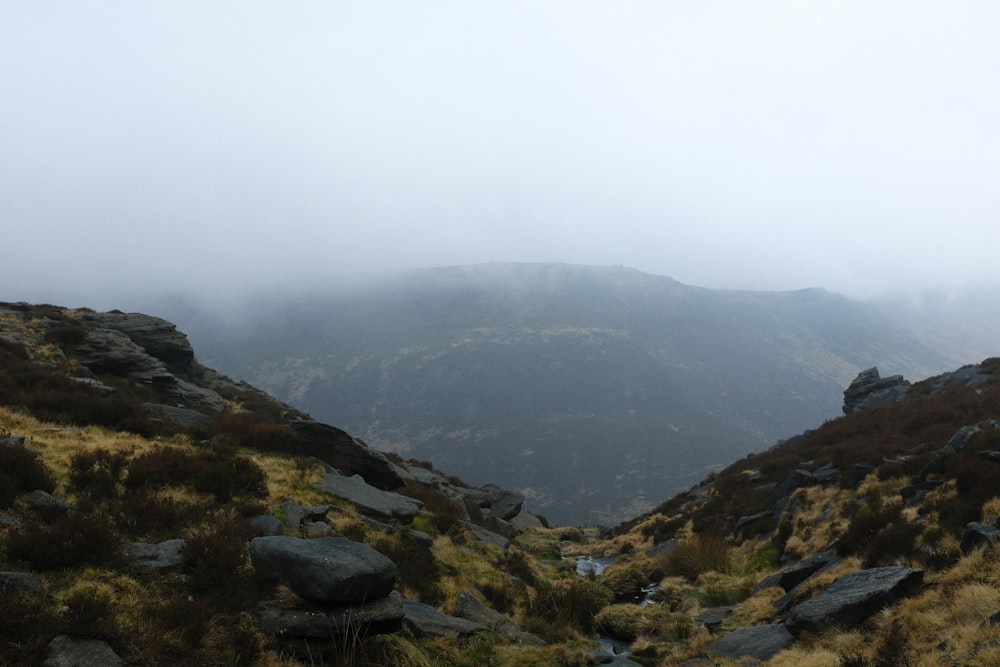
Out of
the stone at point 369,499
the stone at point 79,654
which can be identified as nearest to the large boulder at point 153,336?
the stone at point 369,499

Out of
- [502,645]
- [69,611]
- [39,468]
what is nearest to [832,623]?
[502,645]

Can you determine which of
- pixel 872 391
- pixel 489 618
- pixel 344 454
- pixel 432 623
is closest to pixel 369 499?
pixel 344 454

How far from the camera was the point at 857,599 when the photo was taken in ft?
35.5

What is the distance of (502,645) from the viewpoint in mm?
11961

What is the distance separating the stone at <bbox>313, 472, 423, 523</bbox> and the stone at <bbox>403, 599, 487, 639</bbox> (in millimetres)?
5910

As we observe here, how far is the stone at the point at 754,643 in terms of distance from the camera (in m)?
11.2

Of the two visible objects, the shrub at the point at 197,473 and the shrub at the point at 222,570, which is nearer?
the shrub at the point at 222,570

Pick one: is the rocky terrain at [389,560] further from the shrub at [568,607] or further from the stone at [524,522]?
the stone at [524,522]

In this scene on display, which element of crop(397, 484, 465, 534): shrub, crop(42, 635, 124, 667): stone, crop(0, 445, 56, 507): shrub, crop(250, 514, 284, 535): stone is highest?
crop(0, 445, 56, 507): shrub

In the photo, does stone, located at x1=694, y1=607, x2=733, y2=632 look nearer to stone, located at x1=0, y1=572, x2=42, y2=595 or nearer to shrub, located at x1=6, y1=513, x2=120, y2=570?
shrub, located at x1=6, y1=513, x2=120, y2=570

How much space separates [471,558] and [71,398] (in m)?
15.5

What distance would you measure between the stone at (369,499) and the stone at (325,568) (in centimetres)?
776

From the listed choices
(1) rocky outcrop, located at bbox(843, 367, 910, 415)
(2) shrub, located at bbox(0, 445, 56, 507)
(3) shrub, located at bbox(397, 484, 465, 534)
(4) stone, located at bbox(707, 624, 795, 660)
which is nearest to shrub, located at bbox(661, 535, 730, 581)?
(4) stone, located at bbox(707, 624, 795, 660)

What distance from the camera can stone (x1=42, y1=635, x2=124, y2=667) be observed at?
6.88 meters
